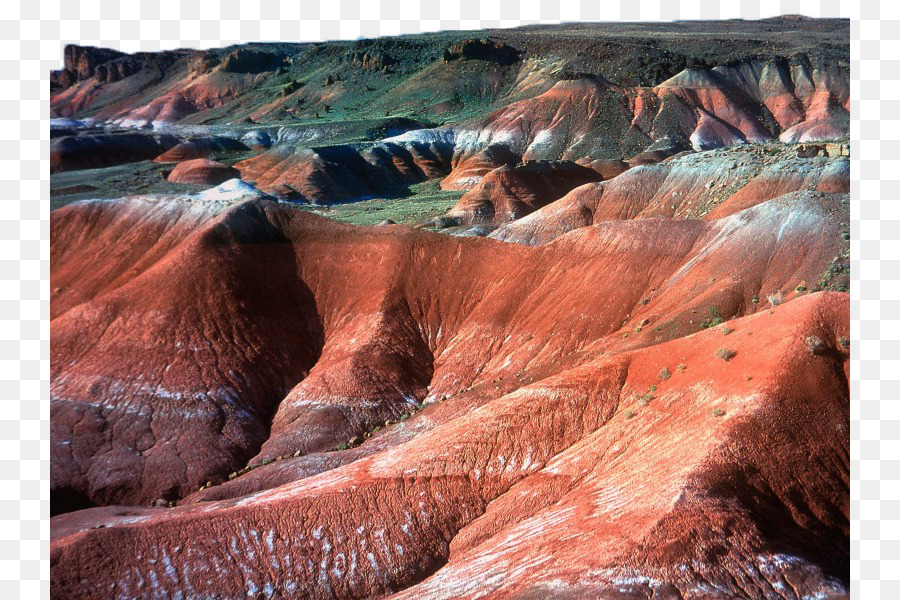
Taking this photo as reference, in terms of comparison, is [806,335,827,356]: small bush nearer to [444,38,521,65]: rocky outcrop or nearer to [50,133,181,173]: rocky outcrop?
[50,133,181,173]: rocky outcrop

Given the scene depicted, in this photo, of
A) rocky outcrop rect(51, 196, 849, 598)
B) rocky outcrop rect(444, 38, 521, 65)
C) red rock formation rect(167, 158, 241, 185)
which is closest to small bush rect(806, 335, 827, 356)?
rocky outcrop rect(51, 196, 849, 598)

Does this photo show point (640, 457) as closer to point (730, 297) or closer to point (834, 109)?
point (730, 297)

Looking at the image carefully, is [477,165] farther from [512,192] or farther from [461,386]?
[461,386]

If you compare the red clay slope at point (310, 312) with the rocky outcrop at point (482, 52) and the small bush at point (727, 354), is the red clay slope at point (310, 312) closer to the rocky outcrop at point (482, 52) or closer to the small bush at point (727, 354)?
the small bush at point (727, 354)

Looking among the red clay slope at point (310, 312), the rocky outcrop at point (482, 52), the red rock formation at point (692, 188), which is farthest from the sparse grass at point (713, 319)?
the rocky outcrop at point (482, 52)

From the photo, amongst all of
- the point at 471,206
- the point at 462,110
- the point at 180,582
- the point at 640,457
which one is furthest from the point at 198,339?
the point at 462,110

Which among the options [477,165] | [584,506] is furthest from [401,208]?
[584,506]

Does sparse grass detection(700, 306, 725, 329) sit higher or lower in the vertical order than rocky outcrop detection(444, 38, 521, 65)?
lower
